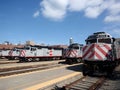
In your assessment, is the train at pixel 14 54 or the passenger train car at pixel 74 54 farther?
the train at pixel 14 54

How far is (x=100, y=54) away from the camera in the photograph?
15.3 m

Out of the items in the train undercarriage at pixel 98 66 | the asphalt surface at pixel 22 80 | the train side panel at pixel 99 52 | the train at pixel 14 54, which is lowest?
the asphalt surface at pixel 22 80

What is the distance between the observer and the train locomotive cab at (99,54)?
15.2m

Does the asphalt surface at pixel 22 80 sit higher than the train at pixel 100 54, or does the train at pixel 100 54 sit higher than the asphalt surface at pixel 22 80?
the train at pixel 100 54

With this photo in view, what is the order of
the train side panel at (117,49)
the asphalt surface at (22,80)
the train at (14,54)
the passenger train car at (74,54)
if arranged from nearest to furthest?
1. the asphalt surface at (22,80)
2. the train side panel at (117,49)
3. the passenger train car at (74,54)
4. the train at (14,54)

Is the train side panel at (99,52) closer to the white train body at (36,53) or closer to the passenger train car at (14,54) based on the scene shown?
the white train body at (36,53)

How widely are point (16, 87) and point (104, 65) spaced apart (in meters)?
7.30

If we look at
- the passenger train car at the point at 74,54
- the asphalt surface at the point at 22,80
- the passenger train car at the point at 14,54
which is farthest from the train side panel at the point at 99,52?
the passenger train car at the point at 14,54

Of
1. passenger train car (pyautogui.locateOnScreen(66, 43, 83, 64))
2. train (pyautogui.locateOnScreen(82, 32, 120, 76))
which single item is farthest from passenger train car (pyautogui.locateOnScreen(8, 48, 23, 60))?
train (pyautogui.locateOnScreen(82, 32, 120, 76))

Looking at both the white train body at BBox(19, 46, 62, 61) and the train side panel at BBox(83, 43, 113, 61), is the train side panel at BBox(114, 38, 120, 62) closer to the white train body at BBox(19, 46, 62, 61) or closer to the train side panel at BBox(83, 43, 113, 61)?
the train side panel at BBox(83, 43, 113, 61)

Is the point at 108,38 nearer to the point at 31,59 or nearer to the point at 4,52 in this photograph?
the point at 31,59

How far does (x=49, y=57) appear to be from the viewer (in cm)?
4109

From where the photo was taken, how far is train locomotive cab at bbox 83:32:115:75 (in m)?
15.2

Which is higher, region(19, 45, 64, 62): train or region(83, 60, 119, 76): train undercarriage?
region(19, 45, 64, 62): train
